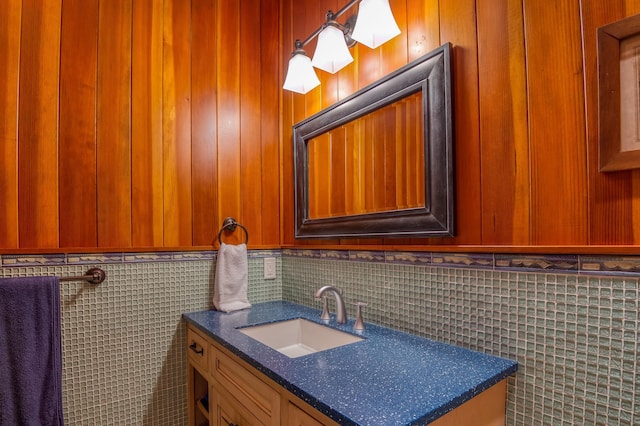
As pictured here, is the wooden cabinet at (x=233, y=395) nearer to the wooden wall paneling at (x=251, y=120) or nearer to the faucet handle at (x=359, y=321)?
the faucet handle at (x=359, y=321)

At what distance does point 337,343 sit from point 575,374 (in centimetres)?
69

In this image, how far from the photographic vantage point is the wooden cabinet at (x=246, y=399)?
74cm

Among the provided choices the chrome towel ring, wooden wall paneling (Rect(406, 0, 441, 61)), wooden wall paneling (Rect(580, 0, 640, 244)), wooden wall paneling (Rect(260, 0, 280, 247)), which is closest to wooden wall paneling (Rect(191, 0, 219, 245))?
the chrome towel ring

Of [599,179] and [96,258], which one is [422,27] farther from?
[96,258]

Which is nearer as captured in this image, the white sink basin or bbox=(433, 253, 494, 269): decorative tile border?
bbox=(433, 253, 494, 269): decorative tile border

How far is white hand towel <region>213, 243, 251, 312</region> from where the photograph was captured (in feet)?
4.99

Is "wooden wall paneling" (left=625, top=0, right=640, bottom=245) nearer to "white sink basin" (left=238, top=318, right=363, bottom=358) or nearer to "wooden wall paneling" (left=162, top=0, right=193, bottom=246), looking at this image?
"white sink basin" (left=238, top=318, right=363, bottom=358)

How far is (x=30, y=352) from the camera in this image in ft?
3.62

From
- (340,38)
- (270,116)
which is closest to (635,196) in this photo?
(340,38)

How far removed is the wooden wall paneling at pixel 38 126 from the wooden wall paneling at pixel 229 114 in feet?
2.05

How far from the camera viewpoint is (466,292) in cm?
95

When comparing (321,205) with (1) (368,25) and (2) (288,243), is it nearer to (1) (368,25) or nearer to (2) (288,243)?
(2) (288,243)

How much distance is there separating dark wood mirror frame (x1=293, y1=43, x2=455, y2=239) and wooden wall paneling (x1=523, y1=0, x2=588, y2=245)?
0.69 ft

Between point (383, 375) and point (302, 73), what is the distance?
4.02ft
